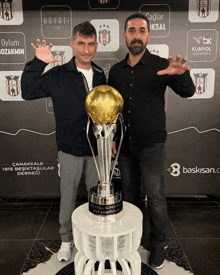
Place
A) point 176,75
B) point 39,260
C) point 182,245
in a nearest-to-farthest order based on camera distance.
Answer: point 176,75
point 39,260
point 182,245

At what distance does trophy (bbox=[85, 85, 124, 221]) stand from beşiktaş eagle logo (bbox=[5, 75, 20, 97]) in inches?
58.3

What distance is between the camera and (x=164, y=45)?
253cm

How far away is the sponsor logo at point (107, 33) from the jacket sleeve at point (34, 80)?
91 cm

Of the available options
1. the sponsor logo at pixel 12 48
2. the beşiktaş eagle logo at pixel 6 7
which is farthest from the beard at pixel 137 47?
the beşiktaş eagle logo at pixel 6 7

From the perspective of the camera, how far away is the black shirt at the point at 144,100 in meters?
1.75

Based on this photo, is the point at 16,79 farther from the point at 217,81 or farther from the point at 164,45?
the point at 217,81

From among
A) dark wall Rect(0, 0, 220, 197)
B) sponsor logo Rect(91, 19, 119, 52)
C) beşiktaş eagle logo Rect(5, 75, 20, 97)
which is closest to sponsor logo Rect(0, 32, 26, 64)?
dark wall Rect(0, 0, 220, 197)

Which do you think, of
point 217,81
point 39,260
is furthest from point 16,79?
point 217,81

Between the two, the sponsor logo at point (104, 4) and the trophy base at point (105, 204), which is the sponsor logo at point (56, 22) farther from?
the trophy base at point (105, 204)

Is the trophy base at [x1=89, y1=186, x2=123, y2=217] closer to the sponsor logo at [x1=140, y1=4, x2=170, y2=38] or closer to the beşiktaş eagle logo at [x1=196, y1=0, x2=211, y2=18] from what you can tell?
the sponsor logo at [x1=140, y1=4, x2=170, y2=38]

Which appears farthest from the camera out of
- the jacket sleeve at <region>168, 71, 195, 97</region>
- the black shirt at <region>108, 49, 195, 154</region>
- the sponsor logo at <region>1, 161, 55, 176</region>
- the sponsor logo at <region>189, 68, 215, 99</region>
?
the sponsor logo at <region>1, 161, 55, 176</region>

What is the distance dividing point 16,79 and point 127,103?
1.31 m

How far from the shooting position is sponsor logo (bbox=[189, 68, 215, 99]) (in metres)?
2.57

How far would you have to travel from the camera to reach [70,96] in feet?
5.82
